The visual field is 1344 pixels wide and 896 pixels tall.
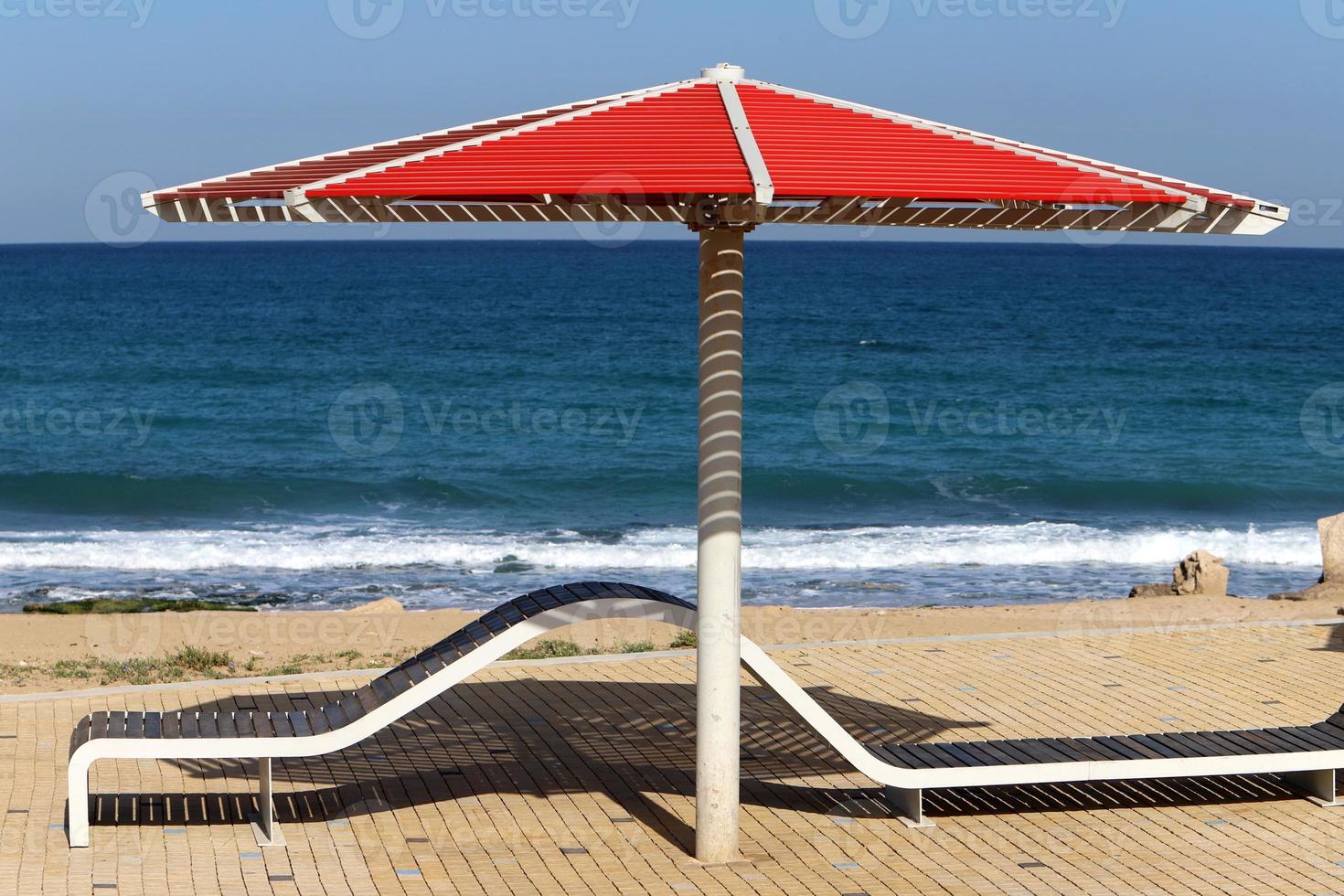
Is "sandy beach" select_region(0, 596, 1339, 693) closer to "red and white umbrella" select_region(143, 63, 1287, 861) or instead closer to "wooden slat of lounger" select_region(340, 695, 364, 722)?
"wooden slat of lounger" select_region(340, 695, 364, 722)

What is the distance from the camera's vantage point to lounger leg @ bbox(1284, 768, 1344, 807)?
729cm

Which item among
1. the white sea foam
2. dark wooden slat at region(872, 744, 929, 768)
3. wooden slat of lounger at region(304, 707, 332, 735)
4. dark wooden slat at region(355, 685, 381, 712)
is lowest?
dark wooden slat at region(872, 744, 929, 768)

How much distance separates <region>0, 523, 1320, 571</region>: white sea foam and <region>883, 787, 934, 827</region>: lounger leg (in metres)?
11.7

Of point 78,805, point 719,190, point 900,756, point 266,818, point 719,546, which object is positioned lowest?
point 266,818

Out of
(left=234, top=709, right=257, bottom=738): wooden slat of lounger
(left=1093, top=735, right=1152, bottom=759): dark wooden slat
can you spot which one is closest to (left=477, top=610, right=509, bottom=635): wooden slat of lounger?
(left=234, top=709, right=257, bottom=738): wooden slat of lounger

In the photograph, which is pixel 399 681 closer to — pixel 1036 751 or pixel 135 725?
pixel 135 725

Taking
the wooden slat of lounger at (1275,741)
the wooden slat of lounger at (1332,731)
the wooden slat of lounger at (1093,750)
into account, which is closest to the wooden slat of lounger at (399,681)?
the wooden slat of lounger at (1093,750)

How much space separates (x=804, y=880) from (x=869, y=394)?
32866 mm

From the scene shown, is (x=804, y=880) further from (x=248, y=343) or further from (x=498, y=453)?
(x=248, y=343)

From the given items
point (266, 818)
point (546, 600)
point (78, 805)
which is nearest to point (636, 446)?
point (546, 600)

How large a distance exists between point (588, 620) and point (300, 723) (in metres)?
1.43

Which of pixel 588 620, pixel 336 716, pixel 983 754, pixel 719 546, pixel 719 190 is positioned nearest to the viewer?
pixel 719 190

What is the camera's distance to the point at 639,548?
2056 centimetres

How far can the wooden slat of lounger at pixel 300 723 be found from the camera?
6.64m
